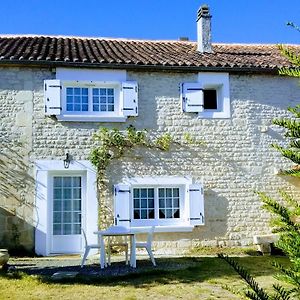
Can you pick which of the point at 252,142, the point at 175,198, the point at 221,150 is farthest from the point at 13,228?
the point at 252,142

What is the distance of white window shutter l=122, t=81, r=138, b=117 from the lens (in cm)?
1166

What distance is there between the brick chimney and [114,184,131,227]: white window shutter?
516 centimetres

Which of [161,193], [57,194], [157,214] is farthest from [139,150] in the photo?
[57,194]

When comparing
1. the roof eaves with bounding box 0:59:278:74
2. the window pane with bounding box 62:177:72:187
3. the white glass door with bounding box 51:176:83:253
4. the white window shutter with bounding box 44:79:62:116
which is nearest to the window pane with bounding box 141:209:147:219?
the white glass door with bounding box 51:176:83:253

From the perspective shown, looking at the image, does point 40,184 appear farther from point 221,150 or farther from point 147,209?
point 221,150

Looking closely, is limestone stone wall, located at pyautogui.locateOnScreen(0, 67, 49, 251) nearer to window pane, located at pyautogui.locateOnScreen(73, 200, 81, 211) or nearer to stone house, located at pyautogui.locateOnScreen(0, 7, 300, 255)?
stone house, located at pyautogui.locateOnScreen(0, 7, 300, 255)

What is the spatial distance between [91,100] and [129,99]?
39.4 inches

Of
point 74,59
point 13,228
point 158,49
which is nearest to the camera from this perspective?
point 13,228

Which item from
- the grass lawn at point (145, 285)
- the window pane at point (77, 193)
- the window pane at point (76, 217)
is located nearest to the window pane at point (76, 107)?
the window pane at point (77, 193)

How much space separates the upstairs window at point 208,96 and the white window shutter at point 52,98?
321 cm

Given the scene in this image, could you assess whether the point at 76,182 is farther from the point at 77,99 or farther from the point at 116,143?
the point at 77,99

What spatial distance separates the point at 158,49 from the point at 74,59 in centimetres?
335

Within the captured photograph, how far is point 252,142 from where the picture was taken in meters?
12.2

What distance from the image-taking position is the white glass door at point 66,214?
37.3 ft
